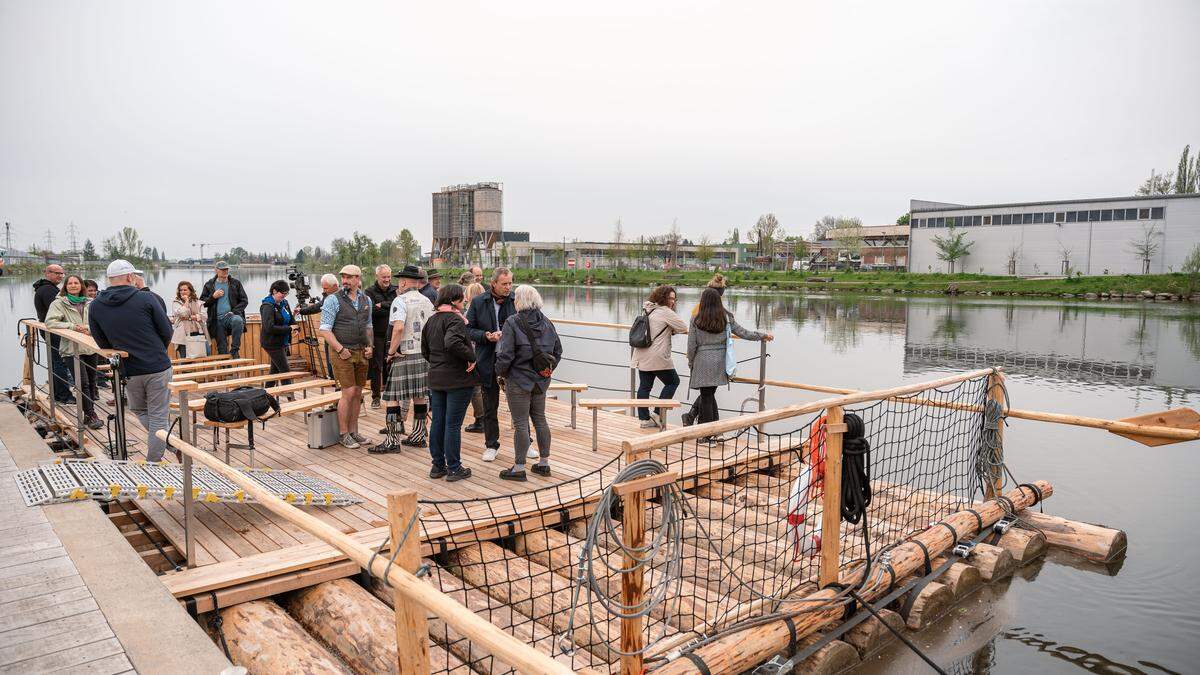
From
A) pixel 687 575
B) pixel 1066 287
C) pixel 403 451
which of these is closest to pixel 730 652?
pixel 687 575

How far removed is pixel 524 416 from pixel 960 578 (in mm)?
3631

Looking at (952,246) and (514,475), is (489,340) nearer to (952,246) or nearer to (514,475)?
(514,475)

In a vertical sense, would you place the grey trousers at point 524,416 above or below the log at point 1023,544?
above

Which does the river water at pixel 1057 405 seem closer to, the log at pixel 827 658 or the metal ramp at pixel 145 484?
the log at pixel 827 658

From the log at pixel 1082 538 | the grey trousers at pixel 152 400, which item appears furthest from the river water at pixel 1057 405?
the grey trousers at pixel 152 400

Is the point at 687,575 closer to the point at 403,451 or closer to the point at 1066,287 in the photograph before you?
the point at 403,451

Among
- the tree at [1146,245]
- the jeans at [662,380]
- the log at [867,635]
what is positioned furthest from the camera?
the tree at [1146,245]

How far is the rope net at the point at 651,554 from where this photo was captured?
11.8 feet

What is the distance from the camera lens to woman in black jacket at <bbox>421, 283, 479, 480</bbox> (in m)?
5.73

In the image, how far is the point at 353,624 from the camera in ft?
12.1

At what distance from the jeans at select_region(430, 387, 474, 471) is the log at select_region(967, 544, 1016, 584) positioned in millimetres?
4290

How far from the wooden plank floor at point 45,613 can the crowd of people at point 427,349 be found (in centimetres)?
192

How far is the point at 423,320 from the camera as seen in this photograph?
6859 mm

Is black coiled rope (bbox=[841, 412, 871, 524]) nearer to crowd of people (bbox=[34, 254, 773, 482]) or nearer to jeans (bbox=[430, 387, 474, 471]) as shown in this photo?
crowd of people (bbox=[34, 254, 773, 482])
